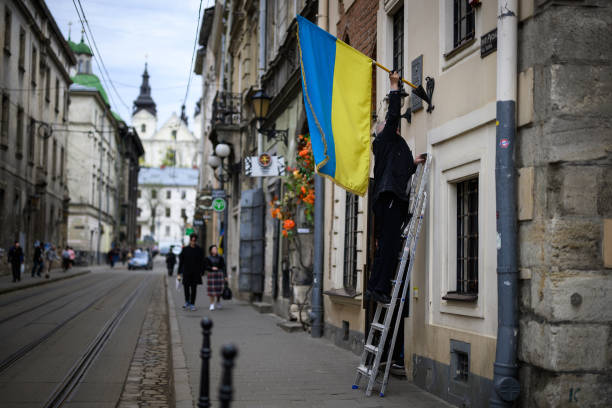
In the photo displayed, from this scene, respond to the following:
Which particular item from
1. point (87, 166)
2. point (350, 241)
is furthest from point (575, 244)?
point (87, 166)

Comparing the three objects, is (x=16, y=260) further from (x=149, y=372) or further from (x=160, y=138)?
(x=160, y=138)

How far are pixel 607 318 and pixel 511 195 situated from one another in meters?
1.21

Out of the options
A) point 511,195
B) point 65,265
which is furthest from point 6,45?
point 511,195

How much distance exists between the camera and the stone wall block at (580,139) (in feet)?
18.2

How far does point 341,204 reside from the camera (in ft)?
40.5

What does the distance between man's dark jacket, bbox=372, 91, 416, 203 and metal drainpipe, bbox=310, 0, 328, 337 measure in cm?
545

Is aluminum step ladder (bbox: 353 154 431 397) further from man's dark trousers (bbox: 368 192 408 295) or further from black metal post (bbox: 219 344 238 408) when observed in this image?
black metal post (bbox: 219 344 238 408)

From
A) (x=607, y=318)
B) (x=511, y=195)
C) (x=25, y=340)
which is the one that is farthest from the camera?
(x=25, y=340)

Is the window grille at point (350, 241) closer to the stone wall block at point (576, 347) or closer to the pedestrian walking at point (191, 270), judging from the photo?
the stone wall block at point (576, 347)

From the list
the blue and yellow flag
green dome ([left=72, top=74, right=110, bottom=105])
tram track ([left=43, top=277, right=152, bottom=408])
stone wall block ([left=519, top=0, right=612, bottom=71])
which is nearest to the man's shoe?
the blue and yellow flag

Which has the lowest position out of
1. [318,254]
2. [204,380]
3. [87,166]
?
[204,380]

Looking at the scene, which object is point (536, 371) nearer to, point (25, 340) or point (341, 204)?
point (341, 204)

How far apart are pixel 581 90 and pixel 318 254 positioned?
8.10 m

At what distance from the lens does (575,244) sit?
5.51 meters
